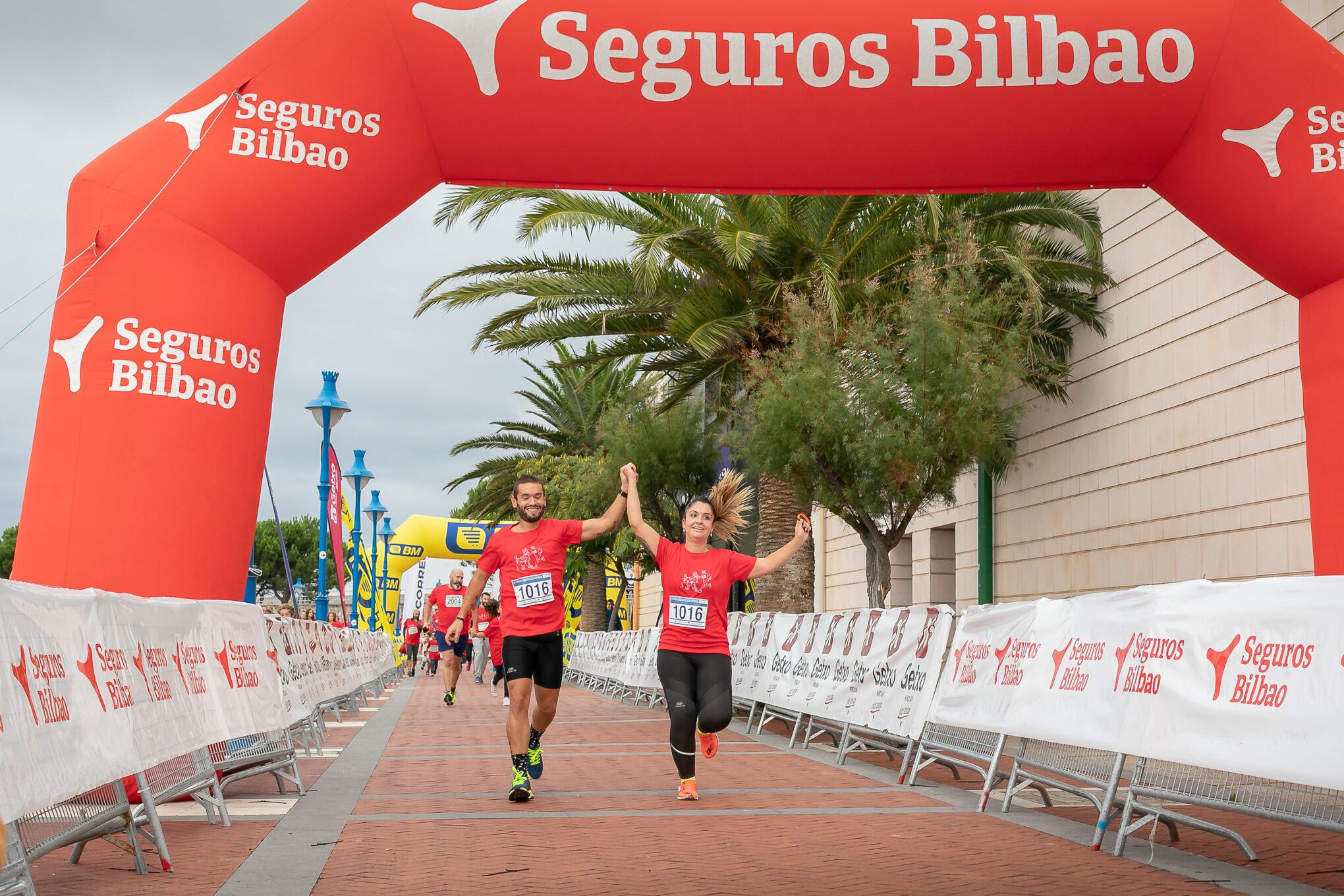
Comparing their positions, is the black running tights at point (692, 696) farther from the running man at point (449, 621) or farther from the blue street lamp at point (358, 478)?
the blue street lamp at point (358, 478)

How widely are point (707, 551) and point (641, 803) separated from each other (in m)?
1.65

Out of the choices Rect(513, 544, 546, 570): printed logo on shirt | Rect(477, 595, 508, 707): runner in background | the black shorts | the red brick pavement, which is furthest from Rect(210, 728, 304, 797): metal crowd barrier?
Rect(477, 595, 508, 707): runner in background

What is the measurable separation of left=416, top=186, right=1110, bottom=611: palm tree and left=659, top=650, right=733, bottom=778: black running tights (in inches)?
350

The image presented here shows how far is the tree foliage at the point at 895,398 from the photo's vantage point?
55.9 feet

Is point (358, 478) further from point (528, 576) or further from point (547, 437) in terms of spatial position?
point (528, 576)

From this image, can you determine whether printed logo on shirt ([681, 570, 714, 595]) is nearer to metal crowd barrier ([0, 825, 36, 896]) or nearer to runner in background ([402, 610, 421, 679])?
metal crowd barrier ([0, 825, 36, 896])

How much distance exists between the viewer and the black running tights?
8.62 metres

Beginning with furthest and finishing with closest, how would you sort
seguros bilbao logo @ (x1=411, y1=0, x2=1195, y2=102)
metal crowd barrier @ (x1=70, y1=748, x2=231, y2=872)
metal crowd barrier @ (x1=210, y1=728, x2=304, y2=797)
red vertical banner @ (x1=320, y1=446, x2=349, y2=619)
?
red vertical banner @ (x1=320, y1=446, x2=349, y2=619) → seguros bilbao logo @ (x1=411, y1=0, x2=1195, y2=102) → metal crowd barrier @ (x1=210, y1=728, x2=304, y2=797) → metal crowd barrier @ (x1=70, y1=748, x2=231, y2=872)

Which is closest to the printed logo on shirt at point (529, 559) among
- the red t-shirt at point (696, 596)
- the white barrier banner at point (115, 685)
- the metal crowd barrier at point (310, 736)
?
the red t-shirt at point (696, 596)

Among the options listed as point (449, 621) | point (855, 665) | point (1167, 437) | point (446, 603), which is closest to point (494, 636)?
point (446, 603)

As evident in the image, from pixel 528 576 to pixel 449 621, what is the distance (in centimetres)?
1576

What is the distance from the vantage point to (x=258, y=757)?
8.73 meters

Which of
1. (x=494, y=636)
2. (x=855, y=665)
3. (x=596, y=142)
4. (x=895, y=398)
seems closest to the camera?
(x=596, y=142)

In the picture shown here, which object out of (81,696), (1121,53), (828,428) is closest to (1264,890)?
(81,696)
